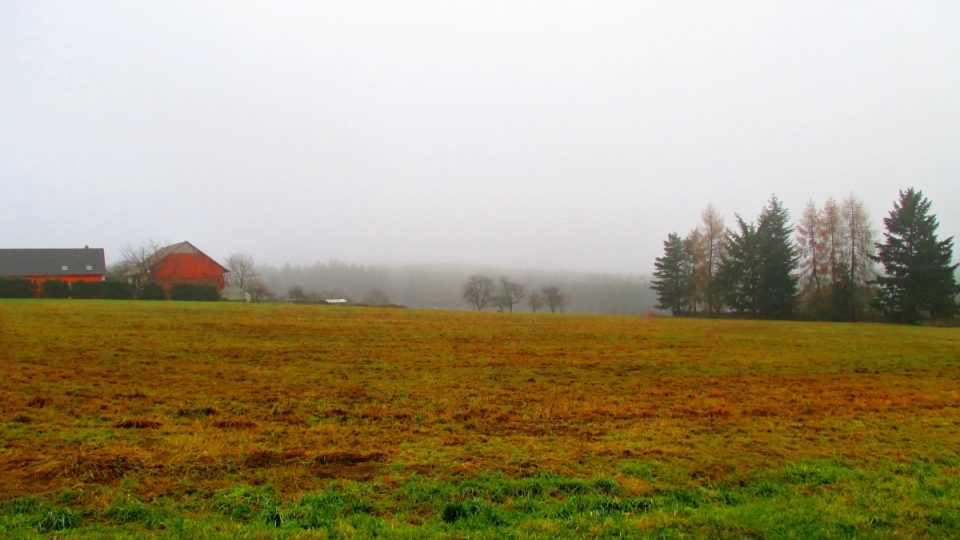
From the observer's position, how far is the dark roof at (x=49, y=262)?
222 feet

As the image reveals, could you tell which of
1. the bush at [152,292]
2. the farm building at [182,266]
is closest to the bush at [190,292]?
the bush at [152,292]

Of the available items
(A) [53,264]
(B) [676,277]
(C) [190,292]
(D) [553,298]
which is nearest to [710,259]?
(B) [676,277]

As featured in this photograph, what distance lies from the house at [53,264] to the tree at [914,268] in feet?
307

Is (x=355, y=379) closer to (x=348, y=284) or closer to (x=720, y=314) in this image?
(x=720, y=314)

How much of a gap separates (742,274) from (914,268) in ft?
51.4

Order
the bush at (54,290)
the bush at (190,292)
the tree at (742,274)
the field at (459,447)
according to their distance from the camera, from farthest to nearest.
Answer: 1. the tree at (742,274)
2. the bush at (190,292)
3. the bush at (54,290)
4. the field at (459,447)

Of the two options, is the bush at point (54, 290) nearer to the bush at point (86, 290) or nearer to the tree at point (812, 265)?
the bush at point (86, 290)

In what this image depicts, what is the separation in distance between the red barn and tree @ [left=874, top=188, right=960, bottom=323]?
79.1 metres

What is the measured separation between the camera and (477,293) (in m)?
104

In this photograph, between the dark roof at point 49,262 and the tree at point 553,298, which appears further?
the tree at point 553,298

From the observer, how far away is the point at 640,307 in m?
114

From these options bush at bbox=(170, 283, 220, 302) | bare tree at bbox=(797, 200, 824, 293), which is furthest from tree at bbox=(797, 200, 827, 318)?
bush at bbox=(170, 283, 220, 302)

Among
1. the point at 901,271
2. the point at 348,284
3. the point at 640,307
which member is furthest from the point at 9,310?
the point at 348,284

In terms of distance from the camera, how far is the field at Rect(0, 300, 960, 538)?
4953 mm
